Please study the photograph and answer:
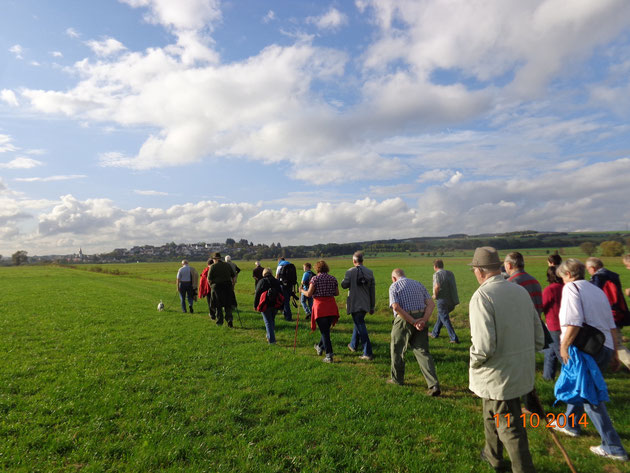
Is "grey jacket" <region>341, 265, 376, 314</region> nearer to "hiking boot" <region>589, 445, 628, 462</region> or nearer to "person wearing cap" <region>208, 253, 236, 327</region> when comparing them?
"hiking boot" <region>589, 445, 628, 462</region>

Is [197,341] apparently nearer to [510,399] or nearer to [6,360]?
[6,360]

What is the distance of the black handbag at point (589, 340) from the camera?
4230 millimetres

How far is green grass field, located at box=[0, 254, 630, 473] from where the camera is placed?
4.21 meters

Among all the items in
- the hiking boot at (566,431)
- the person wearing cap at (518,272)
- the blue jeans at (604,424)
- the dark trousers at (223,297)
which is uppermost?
the person wearing cap at (518,272)

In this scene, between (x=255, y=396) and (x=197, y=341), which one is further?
(x=197, y=341)

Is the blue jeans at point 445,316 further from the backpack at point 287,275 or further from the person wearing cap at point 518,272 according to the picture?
the backpack at point 287,275

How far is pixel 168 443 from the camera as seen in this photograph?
14.9ft

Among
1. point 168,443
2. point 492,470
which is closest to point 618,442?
point 492,470

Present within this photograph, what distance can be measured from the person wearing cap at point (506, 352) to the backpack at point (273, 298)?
6663 millimetres

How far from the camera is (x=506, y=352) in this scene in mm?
3713

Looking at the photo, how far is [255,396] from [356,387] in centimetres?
195

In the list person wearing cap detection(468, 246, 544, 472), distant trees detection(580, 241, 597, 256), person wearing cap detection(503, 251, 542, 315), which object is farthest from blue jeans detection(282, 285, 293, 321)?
distant trees detection(580, 241, 597, 256)

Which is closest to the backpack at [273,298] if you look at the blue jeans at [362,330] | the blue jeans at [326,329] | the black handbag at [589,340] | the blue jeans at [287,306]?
the blue jeans at [326,329]

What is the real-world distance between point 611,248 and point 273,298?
29931 millimetres
